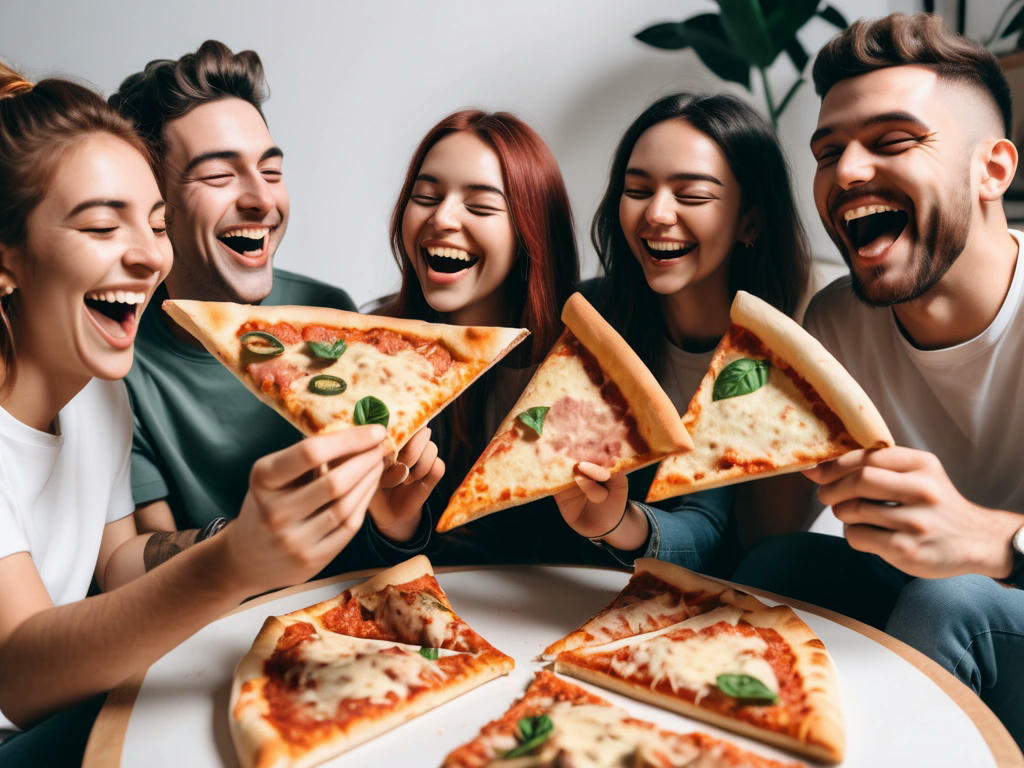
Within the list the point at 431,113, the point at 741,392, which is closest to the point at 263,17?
the point at 431,113

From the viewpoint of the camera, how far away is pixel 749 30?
4.45 metres

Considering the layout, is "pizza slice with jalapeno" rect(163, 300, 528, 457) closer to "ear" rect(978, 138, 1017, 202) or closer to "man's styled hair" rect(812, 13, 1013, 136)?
"man's styled hair" rect(812, 13, 1013, 136)

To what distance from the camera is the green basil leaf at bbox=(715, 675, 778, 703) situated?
1782mm

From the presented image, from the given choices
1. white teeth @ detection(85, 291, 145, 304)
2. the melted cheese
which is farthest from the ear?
white teeth @ detection(85, 291, 145, 304)

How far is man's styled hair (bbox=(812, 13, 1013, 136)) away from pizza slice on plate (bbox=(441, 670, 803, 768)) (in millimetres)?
2174

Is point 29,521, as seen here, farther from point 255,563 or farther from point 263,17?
point 263,17

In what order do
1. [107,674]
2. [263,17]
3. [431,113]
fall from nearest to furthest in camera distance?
[107,674], [263,17], [431,113]

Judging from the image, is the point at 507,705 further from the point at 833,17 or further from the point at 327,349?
the point at 833,17

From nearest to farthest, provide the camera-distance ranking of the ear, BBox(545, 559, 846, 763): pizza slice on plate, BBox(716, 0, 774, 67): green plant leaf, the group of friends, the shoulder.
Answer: BBox(545, 559, 846, 763): pizza slice on plate
the group of friends
the ear
the shoulder
BBox(716, 0, 774, 67): green plant leaf

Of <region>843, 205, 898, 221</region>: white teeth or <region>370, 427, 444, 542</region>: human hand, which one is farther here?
<region>843, 205, 898, 221</region>: white teeth

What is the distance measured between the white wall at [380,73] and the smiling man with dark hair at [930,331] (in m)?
2.30

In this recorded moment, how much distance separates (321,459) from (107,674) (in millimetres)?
771

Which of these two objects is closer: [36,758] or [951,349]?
[36,758]

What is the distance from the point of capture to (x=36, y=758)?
1938mm
